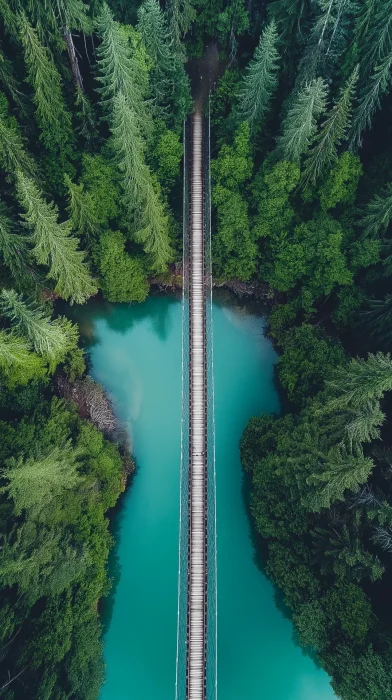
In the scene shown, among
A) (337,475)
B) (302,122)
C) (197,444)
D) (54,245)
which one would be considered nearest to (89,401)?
(197,444)

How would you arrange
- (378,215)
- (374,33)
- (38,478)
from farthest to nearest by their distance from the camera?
(378,215) → (374,33) → (38,478)

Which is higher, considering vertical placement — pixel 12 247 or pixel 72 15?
pixel 72 15

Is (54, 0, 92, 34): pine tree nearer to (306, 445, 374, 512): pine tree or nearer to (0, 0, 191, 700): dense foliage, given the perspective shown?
(0, 0, 191, 700): dense foliage

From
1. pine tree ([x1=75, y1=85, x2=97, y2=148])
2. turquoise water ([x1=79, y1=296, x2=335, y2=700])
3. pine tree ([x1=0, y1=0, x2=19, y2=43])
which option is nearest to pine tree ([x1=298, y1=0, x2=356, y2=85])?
pine tree ([x1=75, y1=85, x2=97, y2=148])

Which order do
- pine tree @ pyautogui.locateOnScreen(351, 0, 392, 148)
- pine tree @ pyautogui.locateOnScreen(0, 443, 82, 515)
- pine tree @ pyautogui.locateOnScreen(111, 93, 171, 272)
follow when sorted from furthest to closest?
pine tree @ pyautogui.locateOnScreen(351, 0, 392, 148) → pine tree @ pyautogui.locateOnScreen(111, 93, 171, 272) → pine tree @ pyautogui.locateOnScreen(0, 443, 82, 515)

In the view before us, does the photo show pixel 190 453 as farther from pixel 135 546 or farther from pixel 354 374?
pixel 354 374

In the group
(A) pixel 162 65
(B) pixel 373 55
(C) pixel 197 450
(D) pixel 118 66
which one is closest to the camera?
(D) pixel 118 66

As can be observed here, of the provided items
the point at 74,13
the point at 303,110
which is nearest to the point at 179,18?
the point at 74,13

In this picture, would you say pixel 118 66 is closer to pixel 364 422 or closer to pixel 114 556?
pixel 364 422
